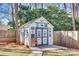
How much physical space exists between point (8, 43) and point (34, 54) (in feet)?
0.77

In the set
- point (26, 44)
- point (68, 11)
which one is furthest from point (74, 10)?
point (26, 44)

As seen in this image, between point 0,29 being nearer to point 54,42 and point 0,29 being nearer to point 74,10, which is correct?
point 54,42

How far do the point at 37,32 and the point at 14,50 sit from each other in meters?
0.24

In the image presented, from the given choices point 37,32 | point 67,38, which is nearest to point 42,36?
point 37,32

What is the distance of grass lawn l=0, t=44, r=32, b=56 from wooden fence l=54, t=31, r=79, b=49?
25 centimetres

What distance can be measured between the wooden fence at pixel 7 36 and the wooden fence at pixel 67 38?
1.15 feet

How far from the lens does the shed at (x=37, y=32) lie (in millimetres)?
2486

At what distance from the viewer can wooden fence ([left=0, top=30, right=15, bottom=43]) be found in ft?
8.16

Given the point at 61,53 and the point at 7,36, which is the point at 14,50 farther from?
the point at 61,53

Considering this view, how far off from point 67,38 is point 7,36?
1.61 feet

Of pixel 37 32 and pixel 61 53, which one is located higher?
pixel 37 32

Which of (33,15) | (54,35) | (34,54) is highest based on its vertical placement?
(33,15)

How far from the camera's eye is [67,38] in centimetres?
249

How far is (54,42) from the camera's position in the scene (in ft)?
8.13
